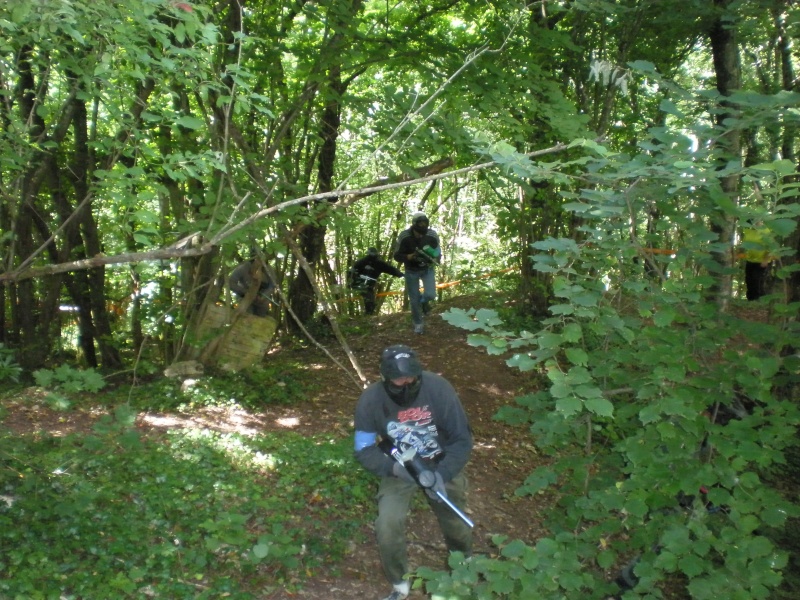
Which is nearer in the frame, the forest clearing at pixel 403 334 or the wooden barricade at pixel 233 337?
the forest clearing at pixel 403 334

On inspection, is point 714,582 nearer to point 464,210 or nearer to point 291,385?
point 291,385

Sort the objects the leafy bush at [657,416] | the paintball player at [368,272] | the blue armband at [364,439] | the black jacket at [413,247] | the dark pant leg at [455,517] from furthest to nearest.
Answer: the paintball player at [368,272] → the black jacket at [413,247] → the dark pant leg at [455,517] → the blue armband at [364,439] → the leafy bush at [657,416]

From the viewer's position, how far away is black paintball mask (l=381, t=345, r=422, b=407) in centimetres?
439

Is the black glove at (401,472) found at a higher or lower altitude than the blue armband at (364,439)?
lower

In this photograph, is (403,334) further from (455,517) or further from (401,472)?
(401,472)

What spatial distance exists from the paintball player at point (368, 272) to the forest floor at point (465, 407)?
7.34 feet

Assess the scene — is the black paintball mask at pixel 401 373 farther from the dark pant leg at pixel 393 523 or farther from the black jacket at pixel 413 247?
the black jacket at pixel 413 247

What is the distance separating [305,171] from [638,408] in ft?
28.5

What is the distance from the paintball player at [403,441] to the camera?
4543 mm

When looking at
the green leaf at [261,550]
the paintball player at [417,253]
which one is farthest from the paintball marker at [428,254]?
the green leaf at [261,550]

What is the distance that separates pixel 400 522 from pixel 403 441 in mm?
502

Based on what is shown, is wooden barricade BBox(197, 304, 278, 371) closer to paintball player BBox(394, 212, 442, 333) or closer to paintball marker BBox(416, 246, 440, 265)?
paintball player BBox(394, 212, 442, 333)

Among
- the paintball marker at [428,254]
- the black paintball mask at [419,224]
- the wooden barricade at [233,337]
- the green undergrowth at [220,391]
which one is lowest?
the green undergrowth at [220,391]

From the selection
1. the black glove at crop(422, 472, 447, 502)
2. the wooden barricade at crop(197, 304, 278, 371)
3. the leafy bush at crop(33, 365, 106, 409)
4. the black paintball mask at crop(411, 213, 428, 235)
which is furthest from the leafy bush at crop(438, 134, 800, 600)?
the black paintball mask at crop(411, 213, 428, 235)
